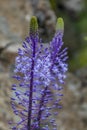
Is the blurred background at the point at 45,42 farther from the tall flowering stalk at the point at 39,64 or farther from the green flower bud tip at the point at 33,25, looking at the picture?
the green flower bud tip at the point at 33,25

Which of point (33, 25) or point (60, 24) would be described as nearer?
point (33, 25)

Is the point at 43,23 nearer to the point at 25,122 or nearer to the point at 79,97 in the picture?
the point at 79,97

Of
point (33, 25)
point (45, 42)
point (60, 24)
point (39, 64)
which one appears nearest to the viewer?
point (33, 25)

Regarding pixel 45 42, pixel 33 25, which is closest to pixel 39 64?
pixel 33 25

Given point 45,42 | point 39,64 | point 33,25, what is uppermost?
point 45,42

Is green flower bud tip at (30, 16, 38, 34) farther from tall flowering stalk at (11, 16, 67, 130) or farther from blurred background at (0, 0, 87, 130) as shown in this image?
blurred background at (0, 0, 87, 130)

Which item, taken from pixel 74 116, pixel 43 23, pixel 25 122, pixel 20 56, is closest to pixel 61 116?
pixel 74 116

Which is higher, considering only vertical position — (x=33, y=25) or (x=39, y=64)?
(x=33, y=25)

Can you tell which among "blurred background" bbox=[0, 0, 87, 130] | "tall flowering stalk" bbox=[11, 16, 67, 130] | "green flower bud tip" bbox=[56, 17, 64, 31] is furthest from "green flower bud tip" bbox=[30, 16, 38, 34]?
"blurred background" bbox=[0, 0, 87, 130]

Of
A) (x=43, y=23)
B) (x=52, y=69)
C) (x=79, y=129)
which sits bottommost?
(x=79, y=129)

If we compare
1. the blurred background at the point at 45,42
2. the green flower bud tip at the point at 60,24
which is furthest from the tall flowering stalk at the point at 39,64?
the blurred background at the point at 45,42

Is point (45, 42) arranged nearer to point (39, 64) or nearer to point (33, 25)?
point (39, 64)
